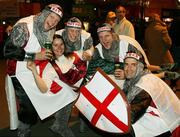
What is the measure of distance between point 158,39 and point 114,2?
17514 millimetres

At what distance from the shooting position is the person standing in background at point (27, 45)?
4.41m

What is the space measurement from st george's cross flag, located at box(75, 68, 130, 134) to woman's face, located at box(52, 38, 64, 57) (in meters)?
0.65

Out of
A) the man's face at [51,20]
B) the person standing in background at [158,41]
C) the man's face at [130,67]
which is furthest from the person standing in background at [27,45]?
the person standing in background at [158,41]

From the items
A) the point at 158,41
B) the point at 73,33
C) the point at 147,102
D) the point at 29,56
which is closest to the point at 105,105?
the point at 147,102

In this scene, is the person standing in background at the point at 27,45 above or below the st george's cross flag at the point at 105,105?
above

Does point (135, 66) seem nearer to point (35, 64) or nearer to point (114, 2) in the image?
point (35, 64)

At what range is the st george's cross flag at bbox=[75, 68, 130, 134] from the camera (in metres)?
3.80

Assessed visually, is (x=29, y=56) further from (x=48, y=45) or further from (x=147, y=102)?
(x=147, y=102)

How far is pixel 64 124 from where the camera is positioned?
473 cm

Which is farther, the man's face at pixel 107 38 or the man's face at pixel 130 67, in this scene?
the man's face at pixel 107 38

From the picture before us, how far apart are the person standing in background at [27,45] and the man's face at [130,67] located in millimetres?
876

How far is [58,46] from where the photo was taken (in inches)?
186

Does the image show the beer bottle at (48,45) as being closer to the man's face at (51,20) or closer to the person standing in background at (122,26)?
the man's face at (51,20)

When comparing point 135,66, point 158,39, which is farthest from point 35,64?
point 158,39
